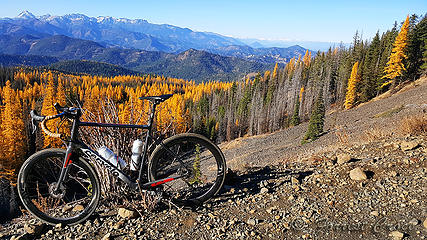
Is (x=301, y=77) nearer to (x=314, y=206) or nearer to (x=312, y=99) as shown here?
(x=312, y=99)

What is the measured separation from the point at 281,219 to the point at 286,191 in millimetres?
958

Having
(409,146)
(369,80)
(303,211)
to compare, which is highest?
(369,80)

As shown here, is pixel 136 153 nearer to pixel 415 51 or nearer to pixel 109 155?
pixel 109 155

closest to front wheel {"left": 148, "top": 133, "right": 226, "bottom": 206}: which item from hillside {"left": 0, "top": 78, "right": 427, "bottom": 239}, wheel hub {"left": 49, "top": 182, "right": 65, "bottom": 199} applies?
hillside {"left": 0, "top": 78, "right": 427, "bottom": 239}

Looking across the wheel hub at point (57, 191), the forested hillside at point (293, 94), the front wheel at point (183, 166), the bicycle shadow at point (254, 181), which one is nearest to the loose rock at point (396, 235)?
the bicycle shadow at point (254, 181)

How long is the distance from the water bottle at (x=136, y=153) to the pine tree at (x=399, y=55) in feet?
215

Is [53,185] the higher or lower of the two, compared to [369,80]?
lower

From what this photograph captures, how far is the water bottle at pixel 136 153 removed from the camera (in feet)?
14.2

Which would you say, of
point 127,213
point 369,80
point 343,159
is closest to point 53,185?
point 127,213

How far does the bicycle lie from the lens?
4059 mm

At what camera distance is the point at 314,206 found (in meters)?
4.21

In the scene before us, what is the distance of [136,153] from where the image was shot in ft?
14.3

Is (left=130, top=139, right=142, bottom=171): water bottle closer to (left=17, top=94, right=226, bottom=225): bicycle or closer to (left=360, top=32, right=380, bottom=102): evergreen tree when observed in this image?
(left=17, top=94, right=226, bottom=225): bicycle

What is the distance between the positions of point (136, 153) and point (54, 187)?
1.54m
